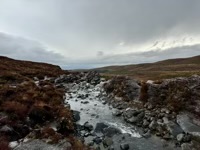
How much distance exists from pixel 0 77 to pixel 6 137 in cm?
3910

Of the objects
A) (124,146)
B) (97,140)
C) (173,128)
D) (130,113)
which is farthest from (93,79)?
(124,146)

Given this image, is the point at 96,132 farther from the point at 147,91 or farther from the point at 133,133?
the point at 147,91

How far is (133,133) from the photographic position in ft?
82.3

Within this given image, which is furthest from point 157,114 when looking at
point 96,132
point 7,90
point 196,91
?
point 7,90

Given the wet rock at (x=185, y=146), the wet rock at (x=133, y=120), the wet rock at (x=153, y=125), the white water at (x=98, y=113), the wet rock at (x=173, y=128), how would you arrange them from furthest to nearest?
the wet rock at (x=133, y=120) < the white water at (x=98, y=113) < the wet rock at (x=153, y=125) < the wet rock at (x=173, y=128) < the wet rock at (x=185, y=146)

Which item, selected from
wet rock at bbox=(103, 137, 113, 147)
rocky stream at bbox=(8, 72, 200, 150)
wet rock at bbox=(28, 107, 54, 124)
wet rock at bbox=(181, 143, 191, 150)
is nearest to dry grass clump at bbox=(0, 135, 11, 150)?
rocky stream at bbox=(8, 72, 200, 150)

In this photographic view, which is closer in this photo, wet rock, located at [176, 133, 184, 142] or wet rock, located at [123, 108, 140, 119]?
wet rock, located at [176, 133, 184, 142]

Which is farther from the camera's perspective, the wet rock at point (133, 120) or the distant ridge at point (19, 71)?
the distant ridge at point (19, 71)

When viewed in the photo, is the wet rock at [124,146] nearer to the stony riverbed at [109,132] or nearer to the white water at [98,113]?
the stony riverbed at [109,132]

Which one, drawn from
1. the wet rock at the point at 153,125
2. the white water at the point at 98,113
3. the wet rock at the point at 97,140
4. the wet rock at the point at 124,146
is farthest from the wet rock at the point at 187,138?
the wet rock at the point at 97,140

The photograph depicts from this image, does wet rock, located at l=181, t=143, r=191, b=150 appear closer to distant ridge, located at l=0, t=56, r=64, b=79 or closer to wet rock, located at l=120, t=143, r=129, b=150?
wet rock, located at l=120, t=143, r=129, b=150

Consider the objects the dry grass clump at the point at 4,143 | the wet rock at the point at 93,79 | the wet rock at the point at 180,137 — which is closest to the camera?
the dry grass clump at the point at 4,143

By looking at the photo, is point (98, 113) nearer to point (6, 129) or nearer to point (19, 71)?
point (6, 129)

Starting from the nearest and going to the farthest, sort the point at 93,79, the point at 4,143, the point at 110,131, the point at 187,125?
1. the point at 4,143
2. the point at 110,131
3. the point at 187,125
4. the point at 93,79
